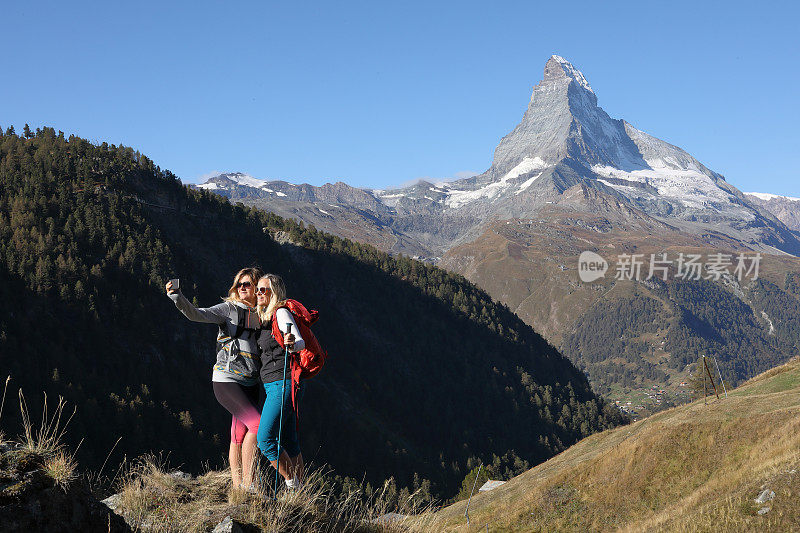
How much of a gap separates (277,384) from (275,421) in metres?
0.54

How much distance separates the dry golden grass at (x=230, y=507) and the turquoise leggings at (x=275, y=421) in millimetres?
630

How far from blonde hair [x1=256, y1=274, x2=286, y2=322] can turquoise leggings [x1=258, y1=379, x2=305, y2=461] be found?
3.42 ft

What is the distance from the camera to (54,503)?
570cm

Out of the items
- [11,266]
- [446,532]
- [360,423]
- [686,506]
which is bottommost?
[360,423]

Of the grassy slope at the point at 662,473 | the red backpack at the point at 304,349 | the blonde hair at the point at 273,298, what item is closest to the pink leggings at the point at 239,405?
the red backpack at the point at 304,349

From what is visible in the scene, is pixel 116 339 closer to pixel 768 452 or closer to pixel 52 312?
pixel 52 312

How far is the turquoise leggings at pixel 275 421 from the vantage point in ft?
27.3

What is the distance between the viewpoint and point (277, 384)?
28.0 ft

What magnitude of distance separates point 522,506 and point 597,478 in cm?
498

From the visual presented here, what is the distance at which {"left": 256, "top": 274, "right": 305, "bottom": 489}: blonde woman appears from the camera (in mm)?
8148

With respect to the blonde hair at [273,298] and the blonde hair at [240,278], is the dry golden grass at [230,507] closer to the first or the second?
the blonde hair at [273,298]

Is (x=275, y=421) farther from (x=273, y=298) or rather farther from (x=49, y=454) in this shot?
(x=49, y=454)

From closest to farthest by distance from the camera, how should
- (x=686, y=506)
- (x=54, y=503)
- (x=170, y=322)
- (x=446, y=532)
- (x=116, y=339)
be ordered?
(x=54, y=503) → (x=446, y=532) → (x=686, y=506) → (x=116, y=339) → (x=170, y=322)

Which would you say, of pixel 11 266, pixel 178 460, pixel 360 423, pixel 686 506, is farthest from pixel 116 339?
pixel 686 506
